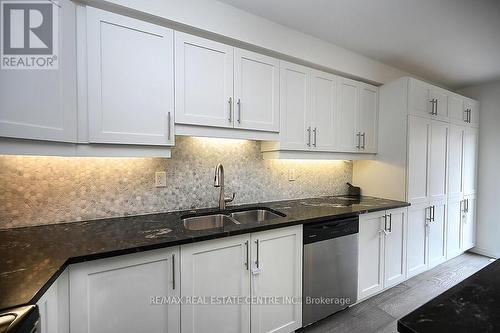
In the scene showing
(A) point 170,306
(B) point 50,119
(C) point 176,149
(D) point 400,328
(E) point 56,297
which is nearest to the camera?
(D) point 400,328

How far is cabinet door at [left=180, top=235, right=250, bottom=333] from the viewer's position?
1.31 meters

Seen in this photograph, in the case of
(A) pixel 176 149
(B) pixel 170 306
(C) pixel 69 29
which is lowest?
(B) pixel 170 306

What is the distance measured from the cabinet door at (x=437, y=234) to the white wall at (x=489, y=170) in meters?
1.11

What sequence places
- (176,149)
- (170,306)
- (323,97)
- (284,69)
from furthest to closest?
(323,97) < (284,69) < (176,149) < (170,306)

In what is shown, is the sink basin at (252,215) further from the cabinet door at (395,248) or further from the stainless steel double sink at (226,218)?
the cabinet door at (395,248)

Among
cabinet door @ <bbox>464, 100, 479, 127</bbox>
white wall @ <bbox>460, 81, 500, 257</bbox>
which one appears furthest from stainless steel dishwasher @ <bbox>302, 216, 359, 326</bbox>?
white wall @ <bbox>460, 81, 500, 257</bbox>

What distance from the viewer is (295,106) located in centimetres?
211

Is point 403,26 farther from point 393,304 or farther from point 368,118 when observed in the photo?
point 393,304

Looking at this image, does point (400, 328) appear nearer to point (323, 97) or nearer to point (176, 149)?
point (176, 149)

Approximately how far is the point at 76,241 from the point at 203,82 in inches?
A: 48.9

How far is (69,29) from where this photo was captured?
4.06ft

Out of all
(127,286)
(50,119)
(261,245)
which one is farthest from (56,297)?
(261,245)

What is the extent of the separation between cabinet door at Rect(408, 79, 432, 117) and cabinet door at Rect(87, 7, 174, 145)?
246 cm

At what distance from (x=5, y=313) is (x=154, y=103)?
1.18 m
